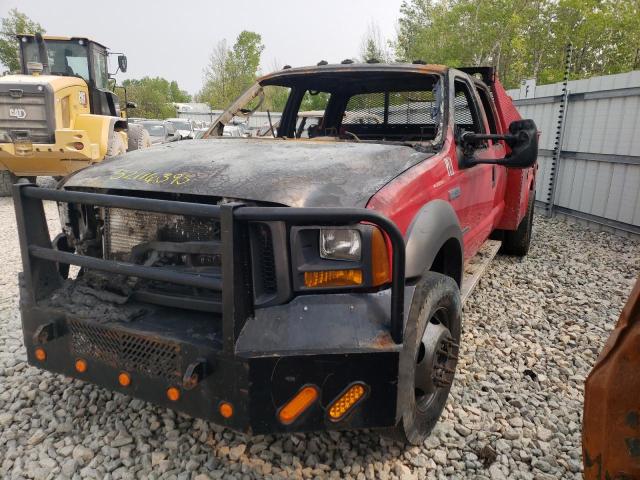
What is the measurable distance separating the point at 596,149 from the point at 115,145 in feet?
27.9

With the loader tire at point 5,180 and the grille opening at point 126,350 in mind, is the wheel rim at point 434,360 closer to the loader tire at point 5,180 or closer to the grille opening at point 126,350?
the grille opening at point 126,350

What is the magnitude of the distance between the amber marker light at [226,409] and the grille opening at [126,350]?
8.8 inches

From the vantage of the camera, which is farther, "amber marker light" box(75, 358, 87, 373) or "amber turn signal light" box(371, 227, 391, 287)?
"amber marker light" box(75, 358, 87, 373)

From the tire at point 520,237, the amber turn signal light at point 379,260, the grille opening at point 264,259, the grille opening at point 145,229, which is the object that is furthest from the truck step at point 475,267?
the grille opening at point 145,229

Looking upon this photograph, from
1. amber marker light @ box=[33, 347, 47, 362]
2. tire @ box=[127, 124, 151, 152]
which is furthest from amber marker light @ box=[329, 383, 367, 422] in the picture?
tire @ box=[127, 124, 151, 152]

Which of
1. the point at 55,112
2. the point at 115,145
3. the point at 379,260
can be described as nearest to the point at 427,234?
the point at 379,260

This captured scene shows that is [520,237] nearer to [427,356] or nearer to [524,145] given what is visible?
[524,145]

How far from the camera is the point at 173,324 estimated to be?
6.70 feet

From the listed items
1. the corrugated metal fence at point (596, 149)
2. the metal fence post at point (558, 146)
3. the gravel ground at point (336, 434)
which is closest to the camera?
the gravel ground at point (336, 434)

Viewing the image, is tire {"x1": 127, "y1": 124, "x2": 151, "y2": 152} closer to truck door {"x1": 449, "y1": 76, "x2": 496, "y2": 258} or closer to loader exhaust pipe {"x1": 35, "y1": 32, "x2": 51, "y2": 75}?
loader exhaust pipe {"x1": 35, "y1": 32, "x2": 51, "y2": 75}

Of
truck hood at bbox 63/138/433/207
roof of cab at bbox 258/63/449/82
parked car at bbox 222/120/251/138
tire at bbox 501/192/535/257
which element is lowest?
tire at bbox 501/192/535/257

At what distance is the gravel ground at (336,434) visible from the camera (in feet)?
7.57

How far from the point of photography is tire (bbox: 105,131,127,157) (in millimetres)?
9226

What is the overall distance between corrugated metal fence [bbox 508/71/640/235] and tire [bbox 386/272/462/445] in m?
5.75
